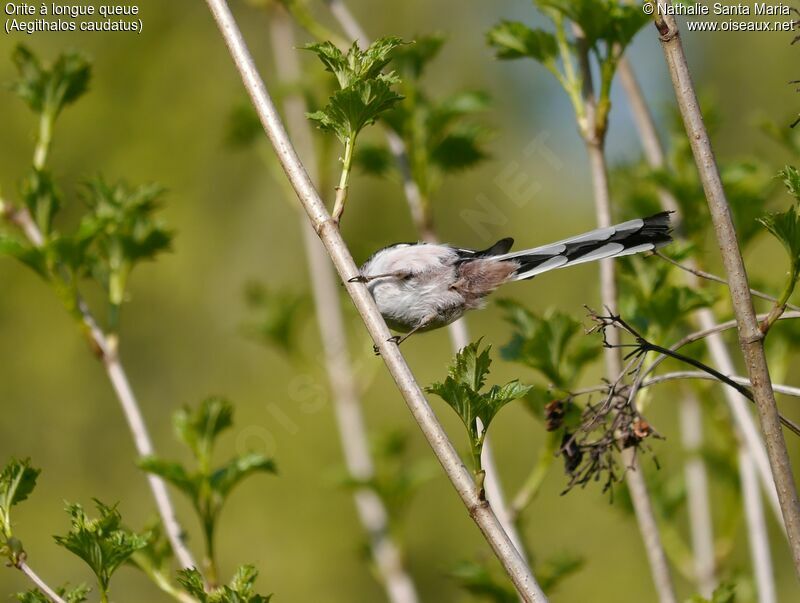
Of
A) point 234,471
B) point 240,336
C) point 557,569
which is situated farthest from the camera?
point 240,336

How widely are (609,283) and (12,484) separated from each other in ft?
5.18

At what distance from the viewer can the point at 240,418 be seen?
7.57 meters

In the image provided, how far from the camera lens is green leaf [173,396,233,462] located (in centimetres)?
241

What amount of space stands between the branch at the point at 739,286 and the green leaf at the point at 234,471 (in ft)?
4.66

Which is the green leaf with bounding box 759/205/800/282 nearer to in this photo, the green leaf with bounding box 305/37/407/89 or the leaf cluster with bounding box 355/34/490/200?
the green leaf with bounding box 305/37/407/89

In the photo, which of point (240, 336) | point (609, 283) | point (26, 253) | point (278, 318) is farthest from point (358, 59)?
point (240, 336)

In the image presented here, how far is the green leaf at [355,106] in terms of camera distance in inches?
67.0

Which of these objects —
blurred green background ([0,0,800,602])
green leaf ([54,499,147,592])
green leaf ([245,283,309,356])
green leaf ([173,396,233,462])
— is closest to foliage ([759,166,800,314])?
green leaf ([54,499,147,592])

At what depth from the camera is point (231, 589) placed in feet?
5.57

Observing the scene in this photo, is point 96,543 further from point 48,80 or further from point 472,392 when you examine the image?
point 48,80

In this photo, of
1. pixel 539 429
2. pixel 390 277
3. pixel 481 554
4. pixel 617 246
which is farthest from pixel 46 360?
pixel 617 246

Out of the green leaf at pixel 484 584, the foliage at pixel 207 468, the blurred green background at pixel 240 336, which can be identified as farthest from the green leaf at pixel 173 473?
the blurred green background at pixel 240 336

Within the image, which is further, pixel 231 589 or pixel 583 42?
pixel 583 42

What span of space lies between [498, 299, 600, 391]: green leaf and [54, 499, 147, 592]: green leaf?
3.86 ft
